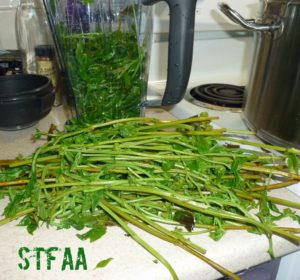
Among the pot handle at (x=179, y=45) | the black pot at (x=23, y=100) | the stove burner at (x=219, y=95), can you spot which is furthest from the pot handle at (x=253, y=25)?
the black pot at (x=23, y=100)

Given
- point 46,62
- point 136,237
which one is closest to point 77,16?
point 46,62

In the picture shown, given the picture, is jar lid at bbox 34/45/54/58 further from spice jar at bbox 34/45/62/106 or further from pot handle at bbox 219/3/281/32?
pot handle at bbox 219/3/281/32

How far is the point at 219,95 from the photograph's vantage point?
86cm

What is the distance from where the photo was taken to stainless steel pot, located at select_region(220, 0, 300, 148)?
51cm

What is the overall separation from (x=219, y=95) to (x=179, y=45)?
0.38 meters

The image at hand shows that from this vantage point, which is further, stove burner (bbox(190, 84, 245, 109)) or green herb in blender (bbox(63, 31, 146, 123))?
stove burner (bbox(190, 84, 245, 109))

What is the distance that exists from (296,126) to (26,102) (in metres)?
0.51

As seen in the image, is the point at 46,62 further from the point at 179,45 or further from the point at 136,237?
the point at 136,237

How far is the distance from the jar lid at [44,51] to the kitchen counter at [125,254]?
53 centimetres

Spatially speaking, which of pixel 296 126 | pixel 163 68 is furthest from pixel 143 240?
pixel 163 68

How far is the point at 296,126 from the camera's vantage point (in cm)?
53

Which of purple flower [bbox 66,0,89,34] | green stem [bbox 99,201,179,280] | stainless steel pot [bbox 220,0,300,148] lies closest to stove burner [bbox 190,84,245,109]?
stainless steel pot [bbox 220,0,300,148]

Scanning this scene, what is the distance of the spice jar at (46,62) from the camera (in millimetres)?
800

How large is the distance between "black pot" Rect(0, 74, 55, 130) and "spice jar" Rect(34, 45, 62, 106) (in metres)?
0.11
